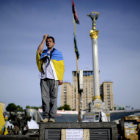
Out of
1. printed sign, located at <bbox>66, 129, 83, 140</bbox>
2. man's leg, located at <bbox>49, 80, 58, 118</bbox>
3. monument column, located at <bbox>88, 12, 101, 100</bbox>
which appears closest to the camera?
printed sign, located at <bbox>66, 129, 83, 140</bbox>

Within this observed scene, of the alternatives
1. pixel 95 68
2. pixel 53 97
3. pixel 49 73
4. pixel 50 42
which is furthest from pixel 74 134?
pixel 95 68

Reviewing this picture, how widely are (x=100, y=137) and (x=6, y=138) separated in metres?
1.68

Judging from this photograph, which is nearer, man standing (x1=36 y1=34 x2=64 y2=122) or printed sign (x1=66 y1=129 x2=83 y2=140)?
printed sign (x1=66 y1=129 x2=83 y2=140)

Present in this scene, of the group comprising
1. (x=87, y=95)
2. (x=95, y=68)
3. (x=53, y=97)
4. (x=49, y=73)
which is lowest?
(x=53, y=97)

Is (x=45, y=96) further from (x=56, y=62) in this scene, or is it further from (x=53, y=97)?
(x=56, y=62)

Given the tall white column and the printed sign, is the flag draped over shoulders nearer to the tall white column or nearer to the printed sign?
the printed sign

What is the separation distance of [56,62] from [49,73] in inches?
11.9

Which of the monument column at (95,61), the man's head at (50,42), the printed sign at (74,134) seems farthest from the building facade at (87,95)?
the printed sign at (74,134)

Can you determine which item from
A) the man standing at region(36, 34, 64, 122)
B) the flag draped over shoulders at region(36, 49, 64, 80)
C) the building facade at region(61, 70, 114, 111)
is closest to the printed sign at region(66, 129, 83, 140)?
the man standing at region(36, 34, 64, 122)

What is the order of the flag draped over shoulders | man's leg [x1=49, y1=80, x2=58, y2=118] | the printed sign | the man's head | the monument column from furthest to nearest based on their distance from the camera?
the monument column → the man's head → the flag draped over shoulders → man's leg [x1=49, y1=80, x2=58, y2=118] → the printed sign

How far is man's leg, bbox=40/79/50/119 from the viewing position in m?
3.61

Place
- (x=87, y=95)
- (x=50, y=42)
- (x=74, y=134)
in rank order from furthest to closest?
(x=87, y=95), (x=50, y=42), (x=74, y=134)

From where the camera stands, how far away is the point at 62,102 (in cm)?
11388

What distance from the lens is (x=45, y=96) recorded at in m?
3.68
